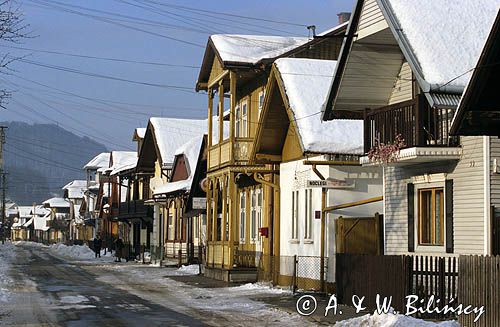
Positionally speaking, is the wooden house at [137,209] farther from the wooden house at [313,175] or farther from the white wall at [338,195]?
the white wall at [338,195]

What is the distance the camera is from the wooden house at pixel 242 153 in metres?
33.2

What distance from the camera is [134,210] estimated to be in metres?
64.3

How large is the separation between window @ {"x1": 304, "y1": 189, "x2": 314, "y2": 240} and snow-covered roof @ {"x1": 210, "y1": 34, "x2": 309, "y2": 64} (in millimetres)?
6943

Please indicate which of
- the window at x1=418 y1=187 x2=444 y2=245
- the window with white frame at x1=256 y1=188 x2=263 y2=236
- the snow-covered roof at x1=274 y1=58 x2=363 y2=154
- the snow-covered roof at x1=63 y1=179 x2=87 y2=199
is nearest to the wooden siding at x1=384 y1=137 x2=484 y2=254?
the window at x1=418 y1=187 x2=444 y2=245

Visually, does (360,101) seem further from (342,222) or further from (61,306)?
(61,306)

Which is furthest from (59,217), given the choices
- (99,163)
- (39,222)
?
(99,163)

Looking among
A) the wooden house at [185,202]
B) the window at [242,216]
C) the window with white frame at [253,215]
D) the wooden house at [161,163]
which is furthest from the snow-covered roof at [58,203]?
the window with white frame at [253,215]

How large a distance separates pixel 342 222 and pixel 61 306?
822 centimetres

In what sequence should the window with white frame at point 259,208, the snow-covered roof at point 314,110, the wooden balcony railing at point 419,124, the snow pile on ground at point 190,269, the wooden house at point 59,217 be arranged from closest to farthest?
1. the wooden balcony railing at point 419,124
2. the snow-covered roof at point 314,110
3. the window with white frame at point 259,208
4. the snow pile on ground at point 190,269
5. the wooden house at point 59,217

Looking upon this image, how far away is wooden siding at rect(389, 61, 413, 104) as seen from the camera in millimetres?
22750

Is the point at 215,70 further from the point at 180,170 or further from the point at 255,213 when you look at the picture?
the point at 180,170

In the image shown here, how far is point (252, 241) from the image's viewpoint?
36.2 m

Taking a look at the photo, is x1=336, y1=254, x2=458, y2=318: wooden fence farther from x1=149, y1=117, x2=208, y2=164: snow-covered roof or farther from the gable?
x1=149, y1=117, x2=208, y2=164: snow-covered roof

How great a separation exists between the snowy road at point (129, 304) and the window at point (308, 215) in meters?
2.18
